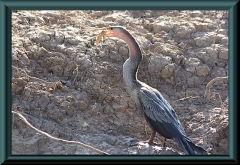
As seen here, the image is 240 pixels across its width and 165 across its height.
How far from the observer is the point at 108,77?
6.95m

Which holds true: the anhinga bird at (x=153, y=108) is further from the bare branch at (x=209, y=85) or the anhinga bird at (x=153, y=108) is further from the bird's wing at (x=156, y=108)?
the bare branch at (x=209, y=85)

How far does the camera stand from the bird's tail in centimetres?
570

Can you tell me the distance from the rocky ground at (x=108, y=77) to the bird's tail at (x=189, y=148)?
0.60 feet

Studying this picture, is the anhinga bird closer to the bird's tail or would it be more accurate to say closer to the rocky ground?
the bird's tail

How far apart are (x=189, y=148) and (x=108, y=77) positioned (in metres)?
1.79

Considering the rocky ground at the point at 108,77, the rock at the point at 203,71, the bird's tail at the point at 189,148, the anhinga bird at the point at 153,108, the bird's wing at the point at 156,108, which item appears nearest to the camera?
the bird's tail at the point at 189,148

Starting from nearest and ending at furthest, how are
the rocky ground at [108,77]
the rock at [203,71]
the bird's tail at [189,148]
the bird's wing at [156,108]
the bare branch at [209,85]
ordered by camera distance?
the bird's tail at [189,148]
the bird's wing at [156,108]
the rocky ground at [108,77]
the bare branch at [209,85]
the rock at [203,71]

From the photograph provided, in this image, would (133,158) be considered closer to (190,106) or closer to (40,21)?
(190,106)

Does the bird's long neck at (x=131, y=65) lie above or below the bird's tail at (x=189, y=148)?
above

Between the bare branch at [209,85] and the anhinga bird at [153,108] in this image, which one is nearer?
the anhinga bird at [153,108]

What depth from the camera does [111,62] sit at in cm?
719

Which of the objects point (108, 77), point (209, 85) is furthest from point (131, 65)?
point (209, 85)

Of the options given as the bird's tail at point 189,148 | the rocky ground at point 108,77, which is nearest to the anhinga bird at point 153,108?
the bird's tail at point 189,148

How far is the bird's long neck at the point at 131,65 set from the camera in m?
6.32
